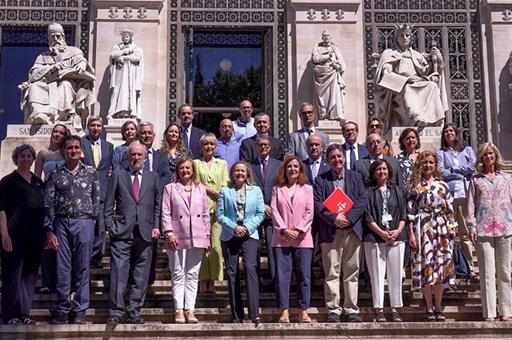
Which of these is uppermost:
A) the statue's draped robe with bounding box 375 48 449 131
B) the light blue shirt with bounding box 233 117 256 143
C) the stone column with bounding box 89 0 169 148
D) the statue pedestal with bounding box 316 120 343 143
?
the stone column with bounding box 89 0 169 148

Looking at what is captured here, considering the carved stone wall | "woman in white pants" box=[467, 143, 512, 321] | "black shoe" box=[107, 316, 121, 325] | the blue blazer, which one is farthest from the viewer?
the carved stone wall

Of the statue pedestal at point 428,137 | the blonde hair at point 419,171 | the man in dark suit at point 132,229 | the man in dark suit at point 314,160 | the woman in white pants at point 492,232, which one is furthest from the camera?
the statue pedestal at point 428,137

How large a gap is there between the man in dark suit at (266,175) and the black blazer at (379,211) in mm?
1208

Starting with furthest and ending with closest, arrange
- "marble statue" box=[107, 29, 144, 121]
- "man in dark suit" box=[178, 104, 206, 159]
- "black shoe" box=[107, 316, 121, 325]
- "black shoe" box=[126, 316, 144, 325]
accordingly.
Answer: "marble statue" box=[107, 29, 144, 121], "man in dark suit" box=[178, 104, 206, 159], "black shoe" box=[126, 316, 144, 325], "black shoe" box=[107, 316, 121, 325]

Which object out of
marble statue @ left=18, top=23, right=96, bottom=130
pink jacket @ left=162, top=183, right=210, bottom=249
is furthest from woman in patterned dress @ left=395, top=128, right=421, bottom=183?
marble statue @ left=18, top=23, right=96, bottom=130

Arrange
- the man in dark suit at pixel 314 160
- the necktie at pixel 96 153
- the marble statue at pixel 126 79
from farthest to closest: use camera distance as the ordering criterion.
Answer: the marble statue at pixel 126 79 → the necktie at pixel 96 153 → the man in dark suit at pixel 314 160

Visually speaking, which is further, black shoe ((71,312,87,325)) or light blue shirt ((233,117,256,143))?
light blue shirt ((233,117,256,143))

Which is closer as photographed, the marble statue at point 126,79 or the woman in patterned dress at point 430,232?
the woman in patterned dress at point 430,232

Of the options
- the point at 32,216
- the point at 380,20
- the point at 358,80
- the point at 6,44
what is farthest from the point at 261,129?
the point at 6,44

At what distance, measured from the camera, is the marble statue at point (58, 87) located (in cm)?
1535

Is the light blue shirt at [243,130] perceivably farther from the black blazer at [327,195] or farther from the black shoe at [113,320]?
the black shoe at [113,320]

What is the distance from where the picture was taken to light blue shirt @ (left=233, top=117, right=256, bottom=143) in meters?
12.0

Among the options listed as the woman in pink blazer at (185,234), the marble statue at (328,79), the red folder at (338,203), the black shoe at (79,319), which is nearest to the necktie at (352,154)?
the red folder at (338,203)

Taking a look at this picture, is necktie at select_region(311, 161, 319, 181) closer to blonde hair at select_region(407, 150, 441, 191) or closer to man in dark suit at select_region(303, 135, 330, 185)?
man in dark suit at select_region(303, 135, 330, 185)
